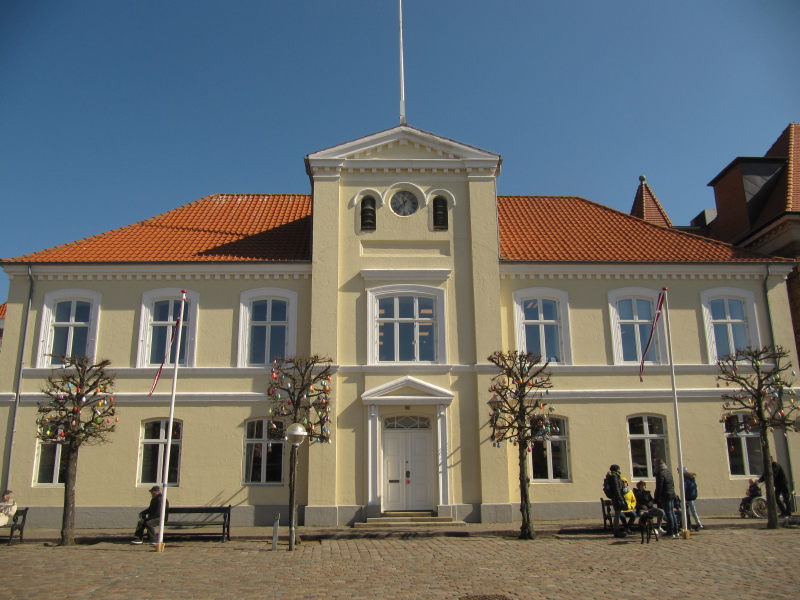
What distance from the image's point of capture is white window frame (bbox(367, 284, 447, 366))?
19719mm

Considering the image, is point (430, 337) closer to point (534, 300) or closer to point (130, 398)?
point (534, 300)

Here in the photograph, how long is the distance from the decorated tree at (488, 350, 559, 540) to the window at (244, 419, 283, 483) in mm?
6285

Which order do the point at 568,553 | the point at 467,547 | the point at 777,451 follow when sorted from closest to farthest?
1. the point at 568,553
2. the point at 467,547
3. the point at 777,451

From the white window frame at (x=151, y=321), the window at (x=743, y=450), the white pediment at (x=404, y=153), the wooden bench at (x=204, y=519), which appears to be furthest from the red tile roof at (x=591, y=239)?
the wooden bench at (x=204, y=519)

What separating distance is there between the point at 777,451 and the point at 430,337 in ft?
36.7

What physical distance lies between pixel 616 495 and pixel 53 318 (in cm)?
1712

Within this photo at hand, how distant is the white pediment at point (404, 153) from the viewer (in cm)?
2105

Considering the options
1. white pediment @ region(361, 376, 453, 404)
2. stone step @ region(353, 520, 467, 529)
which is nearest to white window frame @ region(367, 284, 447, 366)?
white pediment @ region(361, 376, 453, 404)

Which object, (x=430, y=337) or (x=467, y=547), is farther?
(x=430, y=337)

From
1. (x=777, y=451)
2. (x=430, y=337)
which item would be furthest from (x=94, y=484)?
(x=777, y=451)

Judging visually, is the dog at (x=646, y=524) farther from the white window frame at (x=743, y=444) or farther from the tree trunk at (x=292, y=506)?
the tree trunk at (x=292, y=506)

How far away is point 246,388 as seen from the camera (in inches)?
776

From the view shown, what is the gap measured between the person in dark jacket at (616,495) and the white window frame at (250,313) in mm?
9577

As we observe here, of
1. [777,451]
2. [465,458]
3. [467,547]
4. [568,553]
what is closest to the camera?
[568,553]
